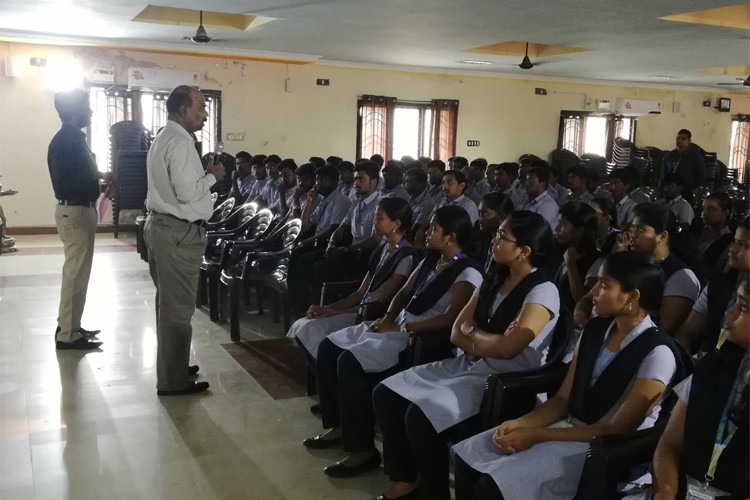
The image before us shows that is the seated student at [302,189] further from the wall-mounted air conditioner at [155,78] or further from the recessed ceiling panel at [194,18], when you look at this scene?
the wall-mounted air conditioner at [155,78]

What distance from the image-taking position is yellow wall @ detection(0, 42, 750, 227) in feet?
29.3

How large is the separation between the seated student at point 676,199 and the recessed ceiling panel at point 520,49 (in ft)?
11.4

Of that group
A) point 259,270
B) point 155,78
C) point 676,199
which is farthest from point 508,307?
point 155,78

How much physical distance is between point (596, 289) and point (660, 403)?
0.36 m

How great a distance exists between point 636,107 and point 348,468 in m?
11.5

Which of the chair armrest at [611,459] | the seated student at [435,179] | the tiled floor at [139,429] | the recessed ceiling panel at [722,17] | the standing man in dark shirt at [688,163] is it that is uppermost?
the recessed ceiling panel at [722,17]

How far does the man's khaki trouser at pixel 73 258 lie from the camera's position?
4.10 m

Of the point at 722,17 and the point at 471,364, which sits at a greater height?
the point at 722,17

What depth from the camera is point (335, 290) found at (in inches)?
141

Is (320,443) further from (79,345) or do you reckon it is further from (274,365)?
(79,345)

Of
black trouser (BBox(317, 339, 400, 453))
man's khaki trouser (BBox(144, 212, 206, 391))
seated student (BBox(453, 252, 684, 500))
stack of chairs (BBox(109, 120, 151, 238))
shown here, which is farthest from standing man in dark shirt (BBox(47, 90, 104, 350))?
stack of chairs (BBox(109, 120, 151, 238))

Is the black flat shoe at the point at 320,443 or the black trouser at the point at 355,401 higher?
the black trouser at the point at 355,401

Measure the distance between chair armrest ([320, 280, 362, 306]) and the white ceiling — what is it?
10.1 ft

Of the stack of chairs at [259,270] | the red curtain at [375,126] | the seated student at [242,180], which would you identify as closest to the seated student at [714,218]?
the stack of chairs at [259,270]
